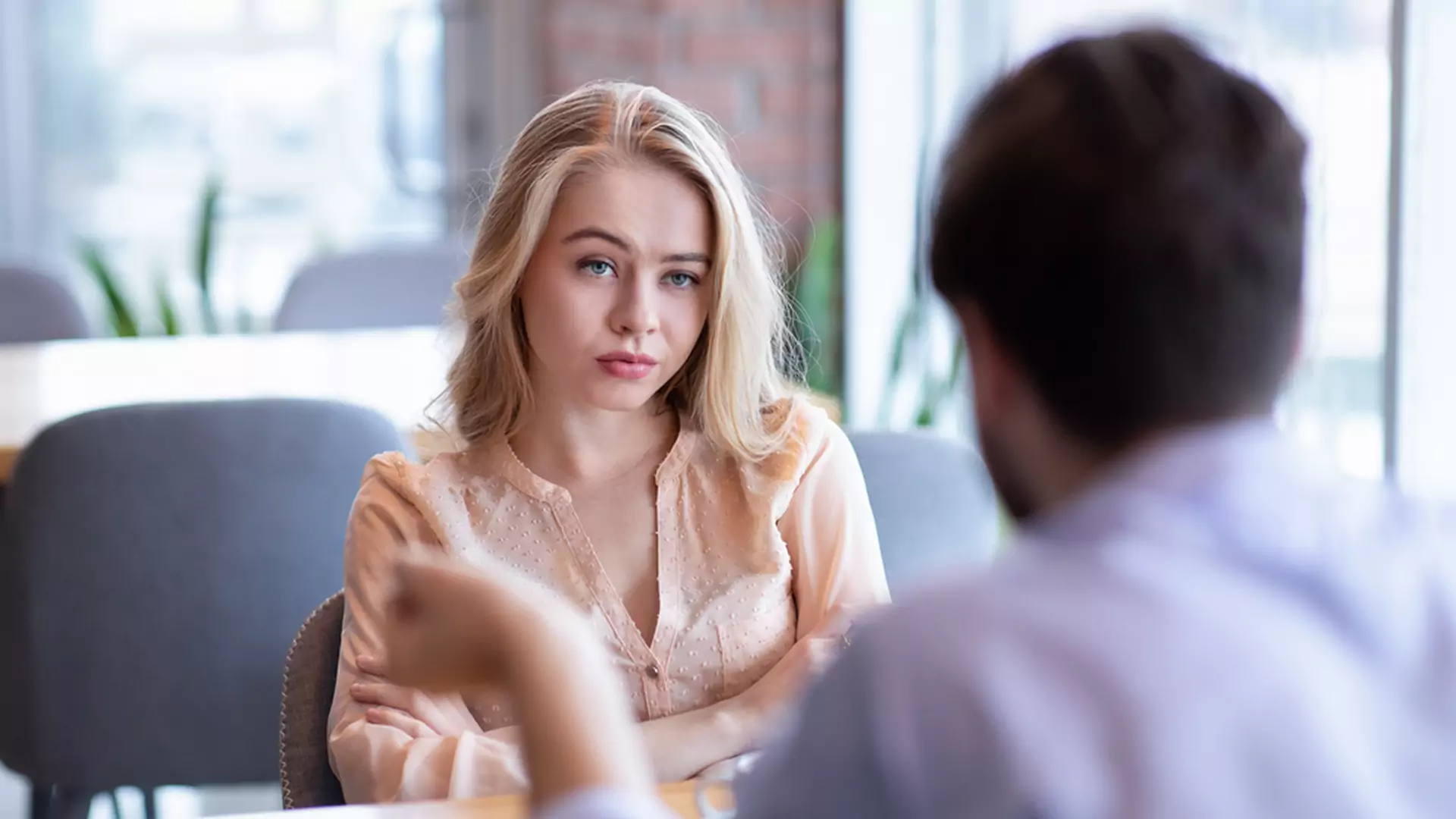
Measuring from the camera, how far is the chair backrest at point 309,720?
1.34 meters

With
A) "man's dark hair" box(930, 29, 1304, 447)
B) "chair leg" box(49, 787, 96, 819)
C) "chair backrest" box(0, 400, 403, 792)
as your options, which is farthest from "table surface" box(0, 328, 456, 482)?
"man's dark hair" box(930, 29, 1304, 447)

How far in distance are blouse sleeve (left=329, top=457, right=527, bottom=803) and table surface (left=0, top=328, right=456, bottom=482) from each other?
2.40ft

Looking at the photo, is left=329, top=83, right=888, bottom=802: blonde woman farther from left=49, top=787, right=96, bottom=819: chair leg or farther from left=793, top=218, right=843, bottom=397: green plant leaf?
left=793, top=218, right=843, bottom=397: green plant leaf

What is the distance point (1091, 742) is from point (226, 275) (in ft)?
15.2

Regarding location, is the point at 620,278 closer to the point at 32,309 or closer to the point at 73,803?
the point at 73,803

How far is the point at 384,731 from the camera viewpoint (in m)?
1.25

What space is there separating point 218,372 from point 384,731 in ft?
5.43

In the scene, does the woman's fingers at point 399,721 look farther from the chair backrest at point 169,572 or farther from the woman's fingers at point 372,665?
the chair backrest at point 169,572

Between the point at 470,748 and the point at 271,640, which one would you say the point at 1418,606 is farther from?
the point at 271,640

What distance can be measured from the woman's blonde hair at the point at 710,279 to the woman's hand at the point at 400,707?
27 centimetres

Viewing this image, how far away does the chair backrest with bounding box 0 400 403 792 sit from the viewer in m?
1.83

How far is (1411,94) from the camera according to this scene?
212 centimetres

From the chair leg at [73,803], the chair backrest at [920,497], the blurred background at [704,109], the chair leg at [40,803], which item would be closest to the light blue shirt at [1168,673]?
the blurred background at [704,109]

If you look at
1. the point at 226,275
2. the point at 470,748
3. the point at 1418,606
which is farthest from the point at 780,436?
the point at 226,275
